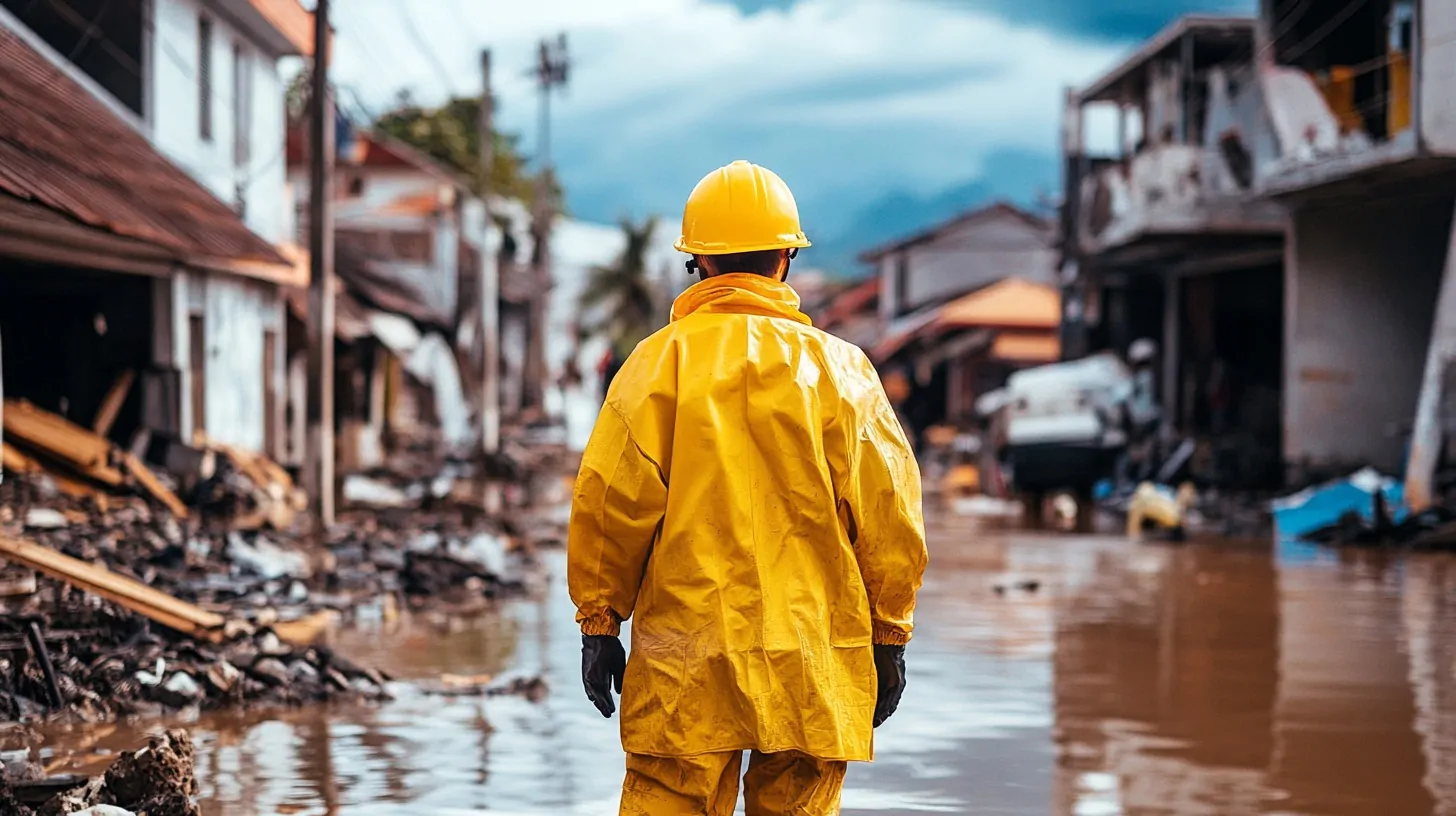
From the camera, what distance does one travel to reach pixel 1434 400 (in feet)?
59.1

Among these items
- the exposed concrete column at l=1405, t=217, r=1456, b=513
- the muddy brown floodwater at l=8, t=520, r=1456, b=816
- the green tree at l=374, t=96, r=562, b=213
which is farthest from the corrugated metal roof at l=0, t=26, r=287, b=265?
the green tree at l=374, t=96, r=562, b=213

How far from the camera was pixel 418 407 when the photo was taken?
41406 millimetres

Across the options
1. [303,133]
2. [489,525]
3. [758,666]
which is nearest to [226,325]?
[489,525]

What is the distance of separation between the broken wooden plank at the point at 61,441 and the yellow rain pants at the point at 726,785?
12472 mm

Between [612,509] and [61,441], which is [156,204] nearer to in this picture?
[61,441]

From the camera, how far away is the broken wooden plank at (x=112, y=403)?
17469 millimetres

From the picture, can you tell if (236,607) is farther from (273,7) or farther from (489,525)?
(273,7)

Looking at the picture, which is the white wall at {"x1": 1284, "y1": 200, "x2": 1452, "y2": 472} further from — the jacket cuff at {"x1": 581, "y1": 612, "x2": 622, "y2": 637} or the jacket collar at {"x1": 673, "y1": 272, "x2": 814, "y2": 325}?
the jacket cuff at {"x1": 581, "y1": 612, "x2": 622, "y2": 637}

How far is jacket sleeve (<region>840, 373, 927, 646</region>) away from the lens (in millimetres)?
3662

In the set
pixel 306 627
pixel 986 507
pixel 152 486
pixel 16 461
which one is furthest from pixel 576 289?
pixel 306 627

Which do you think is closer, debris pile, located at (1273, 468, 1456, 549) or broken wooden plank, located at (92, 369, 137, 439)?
debris pile, located at (1273, 468, 1456, 549)

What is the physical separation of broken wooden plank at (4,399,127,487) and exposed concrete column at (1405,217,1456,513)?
13.1 meters

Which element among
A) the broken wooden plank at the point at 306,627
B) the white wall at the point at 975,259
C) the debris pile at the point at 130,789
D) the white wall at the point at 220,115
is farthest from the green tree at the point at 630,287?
the debris pile at the point at 130,789

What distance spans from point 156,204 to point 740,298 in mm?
12272
